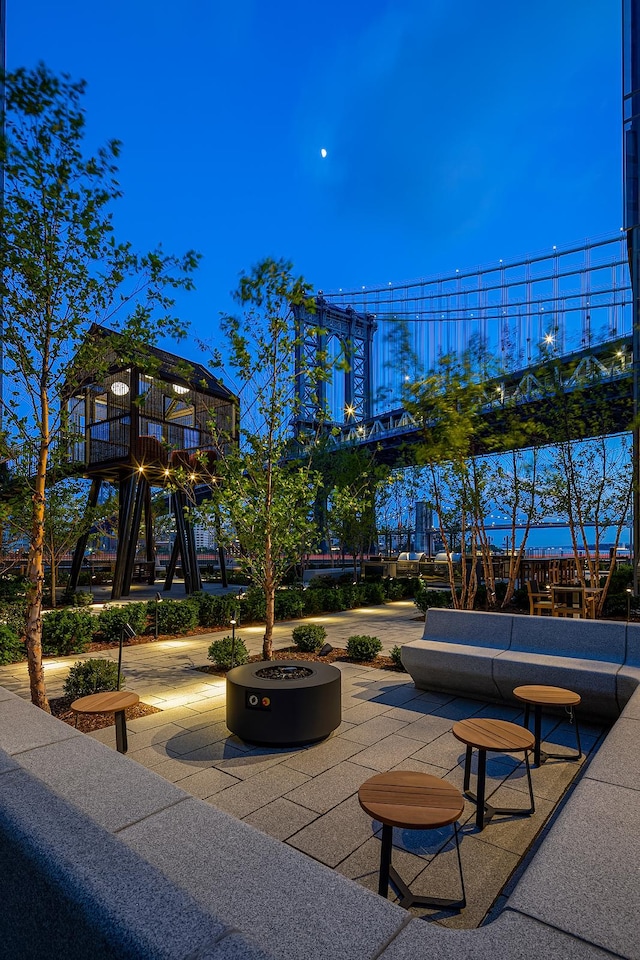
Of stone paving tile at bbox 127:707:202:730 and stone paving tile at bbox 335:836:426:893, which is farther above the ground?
stone paving tile at bbox 127:707:202:730

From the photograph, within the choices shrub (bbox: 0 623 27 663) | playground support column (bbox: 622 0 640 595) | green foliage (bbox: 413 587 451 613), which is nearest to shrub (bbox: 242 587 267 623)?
green foliage (bbox: 413 587 451 613)

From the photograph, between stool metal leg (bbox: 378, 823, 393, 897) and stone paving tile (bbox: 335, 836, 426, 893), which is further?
stone paving tile (bbox: 335, 836, 426, 893)

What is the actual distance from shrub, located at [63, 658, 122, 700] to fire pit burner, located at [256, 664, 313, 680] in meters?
1.85

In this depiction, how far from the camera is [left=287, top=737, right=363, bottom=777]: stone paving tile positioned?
180 inches

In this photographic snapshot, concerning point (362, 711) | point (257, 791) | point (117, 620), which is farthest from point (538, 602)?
point (257, 791)

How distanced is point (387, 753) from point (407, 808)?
2.33 meters

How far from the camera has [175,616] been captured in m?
10.6

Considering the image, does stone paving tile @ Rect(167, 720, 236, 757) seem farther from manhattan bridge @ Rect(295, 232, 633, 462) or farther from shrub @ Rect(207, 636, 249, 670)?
manhattan bridge @ Rect(295, 232, 633, 462)

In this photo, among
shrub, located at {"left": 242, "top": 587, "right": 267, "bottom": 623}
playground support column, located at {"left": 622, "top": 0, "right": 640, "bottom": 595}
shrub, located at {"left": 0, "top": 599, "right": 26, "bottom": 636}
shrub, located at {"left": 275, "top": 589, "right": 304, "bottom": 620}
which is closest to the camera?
shrub, located at {"left": 0, "top": 599, "right": 26, "bottom": 636}

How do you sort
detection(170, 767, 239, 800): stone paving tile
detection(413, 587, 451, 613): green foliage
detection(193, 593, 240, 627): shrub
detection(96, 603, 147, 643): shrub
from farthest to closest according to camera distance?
1. detection(413, 587, 451, 613): green foliage
2. detection(193, 593, 240, 627): shrub
3. detection(96, 603, 147, 643): shrub
4. detection(170, 767, 239, 800): stone paving tile

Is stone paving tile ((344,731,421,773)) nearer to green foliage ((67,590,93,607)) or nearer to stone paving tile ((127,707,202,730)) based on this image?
stone paving tile ((127,707,202,730))

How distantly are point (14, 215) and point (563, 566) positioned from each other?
48.5ft

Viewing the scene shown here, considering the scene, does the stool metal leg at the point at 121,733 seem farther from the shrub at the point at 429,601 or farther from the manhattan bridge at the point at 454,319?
the manhattan bridge at the point at 454,319

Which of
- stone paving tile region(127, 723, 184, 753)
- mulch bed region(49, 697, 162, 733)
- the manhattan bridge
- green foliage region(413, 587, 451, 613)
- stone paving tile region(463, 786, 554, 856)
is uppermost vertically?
the manhattan bridge
